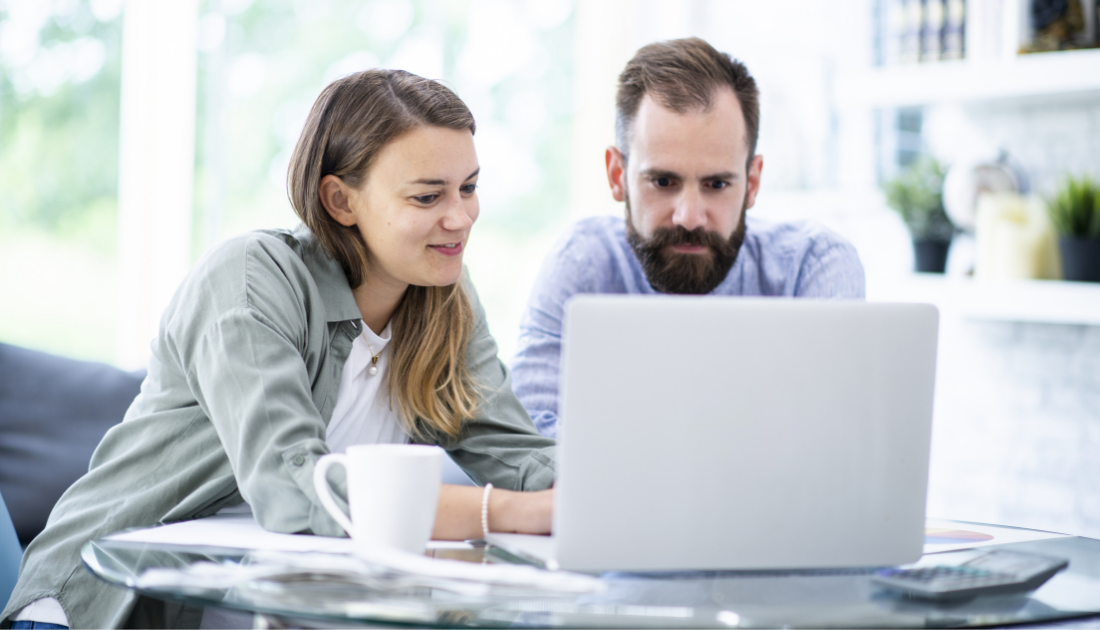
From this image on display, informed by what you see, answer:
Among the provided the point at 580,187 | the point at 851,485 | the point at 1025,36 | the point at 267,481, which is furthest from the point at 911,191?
the point at 267,481

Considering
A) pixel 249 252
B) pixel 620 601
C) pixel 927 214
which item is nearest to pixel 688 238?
pixel 249 252

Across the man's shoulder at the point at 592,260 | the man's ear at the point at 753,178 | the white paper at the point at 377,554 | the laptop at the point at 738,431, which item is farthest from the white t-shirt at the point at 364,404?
the man's ear at the point at 753,178

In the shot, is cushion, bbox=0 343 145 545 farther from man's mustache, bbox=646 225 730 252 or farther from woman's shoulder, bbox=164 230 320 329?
man's mustache, bbox=646 225 730 252

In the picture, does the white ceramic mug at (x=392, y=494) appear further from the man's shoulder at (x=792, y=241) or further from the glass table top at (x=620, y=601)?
the man's shoulder at (x=792, y=241)

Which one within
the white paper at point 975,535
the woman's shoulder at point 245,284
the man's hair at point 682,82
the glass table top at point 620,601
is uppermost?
the man's hair at point 682,82

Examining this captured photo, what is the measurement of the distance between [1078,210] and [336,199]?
1.81 metres

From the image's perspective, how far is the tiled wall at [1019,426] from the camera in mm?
2479

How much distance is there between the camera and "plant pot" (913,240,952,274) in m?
2.68

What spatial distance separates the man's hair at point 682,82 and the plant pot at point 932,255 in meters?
0.93

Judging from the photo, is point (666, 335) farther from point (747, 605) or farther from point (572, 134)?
point (572, 134)

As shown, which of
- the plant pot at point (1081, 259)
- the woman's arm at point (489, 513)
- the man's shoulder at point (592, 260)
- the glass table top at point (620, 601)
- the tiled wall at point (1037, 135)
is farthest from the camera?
the tiled wall at point (1037, 135)

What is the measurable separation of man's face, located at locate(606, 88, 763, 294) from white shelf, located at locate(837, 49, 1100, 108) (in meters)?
0.85

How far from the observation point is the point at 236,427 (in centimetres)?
109

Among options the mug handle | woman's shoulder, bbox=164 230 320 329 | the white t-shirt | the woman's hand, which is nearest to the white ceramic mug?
the mug handle
